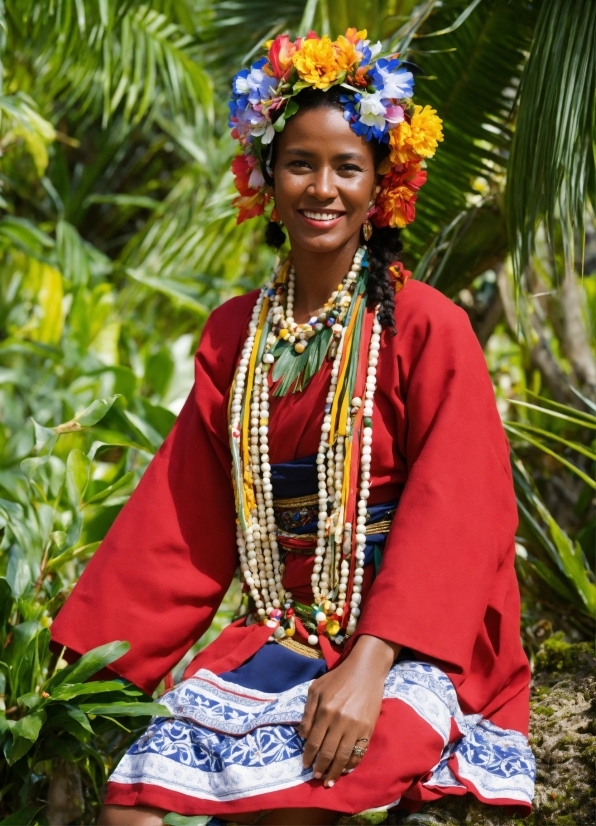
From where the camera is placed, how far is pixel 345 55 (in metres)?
2.43

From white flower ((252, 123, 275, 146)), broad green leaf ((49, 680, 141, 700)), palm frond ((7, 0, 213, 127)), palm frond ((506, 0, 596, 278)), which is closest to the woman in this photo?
white flower ((252, 123, 275, 146))

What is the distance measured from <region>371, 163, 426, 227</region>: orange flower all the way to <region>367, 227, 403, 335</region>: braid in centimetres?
6

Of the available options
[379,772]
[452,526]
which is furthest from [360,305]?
[379,772]

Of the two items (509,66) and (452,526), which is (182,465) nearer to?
(452,526)

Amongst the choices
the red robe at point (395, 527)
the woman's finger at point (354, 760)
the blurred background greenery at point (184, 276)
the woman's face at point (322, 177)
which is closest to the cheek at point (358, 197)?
the woman's face at point (322, 177)

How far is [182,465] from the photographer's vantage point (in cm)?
266

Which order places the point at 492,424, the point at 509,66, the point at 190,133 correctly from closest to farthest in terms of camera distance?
the point at 492,424
the point at 509,66
the point at 190,133

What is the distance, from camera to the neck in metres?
2.54

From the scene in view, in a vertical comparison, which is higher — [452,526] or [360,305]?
[360,305]

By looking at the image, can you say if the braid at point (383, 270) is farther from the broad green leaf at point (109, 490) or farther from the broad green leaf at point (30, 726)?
the broad green leaf at point (30, 726)

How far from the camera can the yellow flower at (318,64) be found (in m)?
2.38

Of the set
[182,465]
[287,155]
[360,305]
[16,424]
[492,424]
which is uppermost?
[287,155]

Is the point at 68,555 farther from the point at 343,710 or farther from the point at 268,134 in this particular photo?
the point at 268,134

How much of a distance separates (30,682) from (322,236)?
1.36 m
